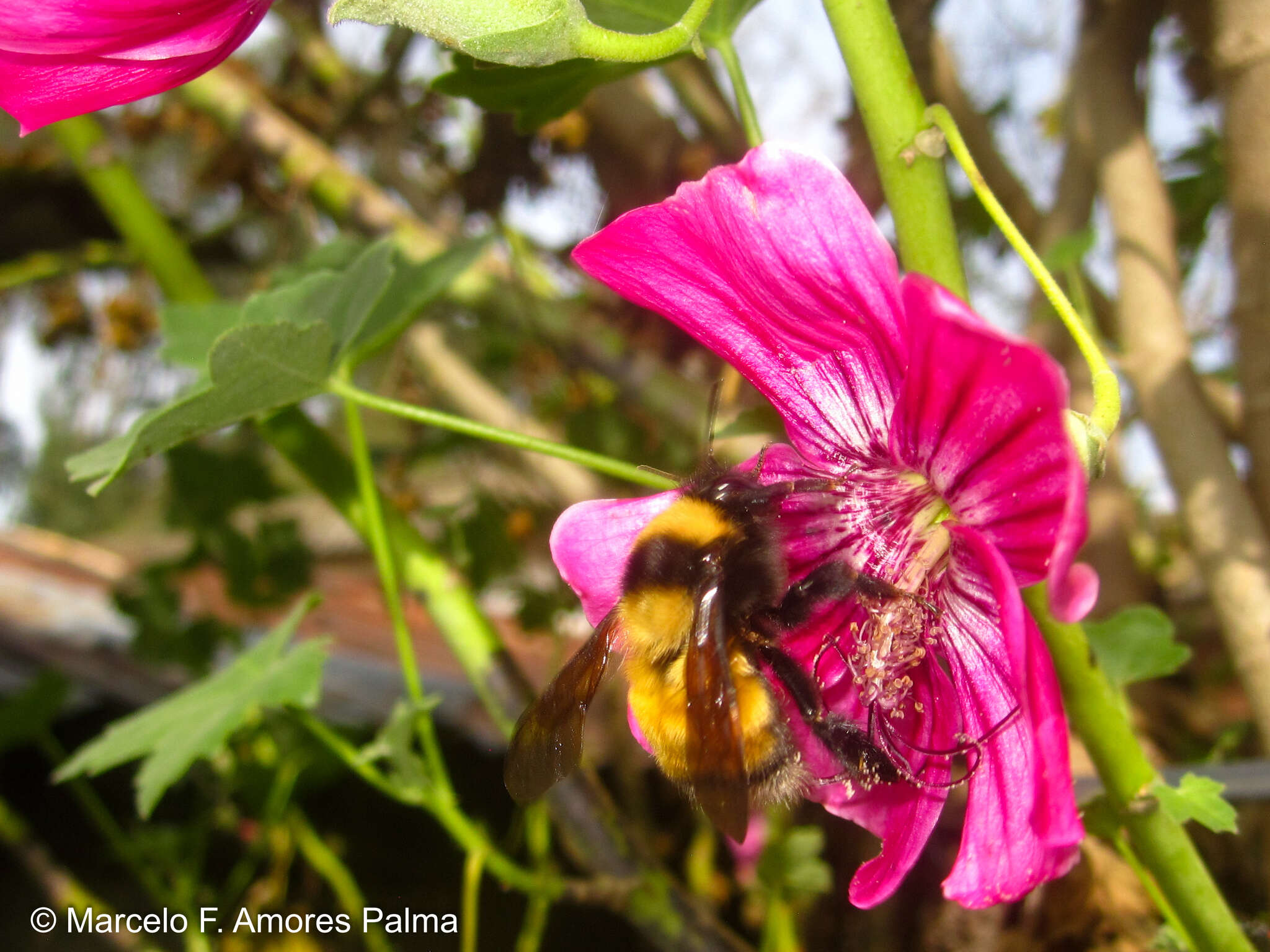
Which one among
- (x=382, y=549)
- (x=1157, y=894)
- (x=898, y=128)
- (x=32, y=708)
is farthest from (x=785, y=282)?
(x=32, y=708)

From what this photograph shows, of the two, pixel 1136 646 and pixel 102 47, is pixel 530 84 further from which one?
pixel 1136 646

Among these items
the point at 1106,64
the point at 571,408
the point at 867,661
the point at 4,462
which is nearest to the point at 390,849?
the point at 571,408

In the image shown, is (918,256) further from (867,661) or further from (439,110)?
(439,110)

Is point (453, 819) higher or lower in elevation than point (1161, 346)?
lower

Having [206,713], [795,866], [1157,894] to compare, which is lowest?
[795,866]

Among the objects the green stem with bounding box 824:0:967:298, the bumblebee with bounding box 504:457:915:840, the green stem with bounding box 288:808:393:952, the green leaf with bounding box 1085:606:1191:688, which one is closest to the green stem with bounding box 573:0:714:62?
the green stem with bounding box 824:0:967:298
